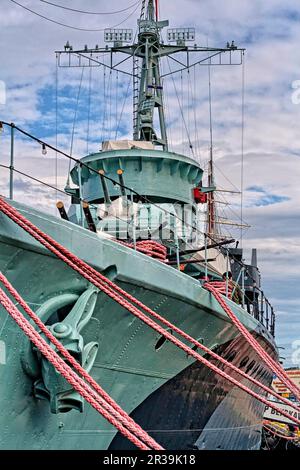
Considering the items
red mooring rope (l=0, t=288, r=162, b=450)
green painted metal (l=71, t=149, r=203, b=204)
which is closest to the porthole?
green painted metal (l=71, t=149, r=203, b=204)

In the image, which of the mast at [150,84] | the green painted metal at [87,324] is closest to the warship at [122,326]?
Answer: the green painted metal at [87,324]

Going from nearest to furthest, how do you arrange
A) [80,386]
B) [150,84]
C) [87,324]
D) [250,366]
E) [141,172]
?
1. [80,386]
2. [87,324]
3. [250,366]
4. [141,172]
5. [150,84]

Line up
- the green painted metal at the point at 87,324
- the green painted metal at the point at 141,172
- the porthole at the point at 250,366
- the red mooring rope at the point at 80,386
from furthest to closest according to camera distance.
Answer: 1. the green painted metal at the point at 141,172
2. the porthole at the point at 250,366
3. the green painted metal at the point at 87,324
4. the red mooring rope at the point at 80,386

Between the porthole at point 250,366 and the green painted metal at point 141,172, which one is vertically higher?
the green painted metal at point 141,172

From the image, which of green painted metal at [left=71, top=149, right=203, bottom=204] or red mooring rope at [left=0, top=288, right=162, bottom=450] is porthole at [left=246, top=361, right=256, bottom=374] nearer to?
green painted metal at [left=71, top=149, right=203, bottom=204]

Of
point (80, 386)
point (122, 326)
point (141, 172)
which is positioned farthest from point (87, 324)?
point (141, 172)

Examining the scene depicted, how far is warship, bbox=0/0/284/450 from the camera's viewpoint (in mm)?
5891

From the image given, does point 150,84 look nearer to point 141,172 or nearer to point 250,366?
point 141,172

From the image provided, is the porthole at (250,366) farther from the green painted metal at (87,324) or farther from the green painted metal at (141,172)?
the green painted metal at (87,324)

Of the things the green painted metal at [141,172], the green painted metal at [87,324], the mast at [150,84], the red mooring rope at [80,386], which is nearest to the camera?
the red mooring rope at [80,386]

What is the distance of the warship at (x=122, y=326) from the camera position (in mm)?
5891

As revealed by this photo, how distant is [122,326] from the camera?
7.12 meters

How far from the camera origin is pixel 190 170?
14.2 m
